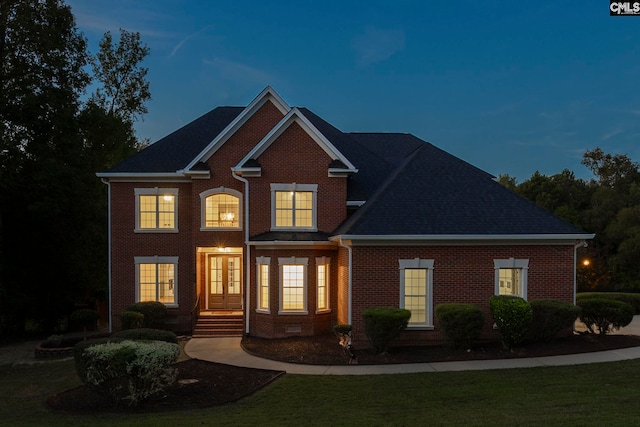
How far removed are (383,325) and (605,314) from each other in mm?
7647

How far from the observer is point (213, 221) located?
1944 cm

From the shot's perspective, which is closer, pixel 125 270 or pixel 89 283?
pixel 125 270

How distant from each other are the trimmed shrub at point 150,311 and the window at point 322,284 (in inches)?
253

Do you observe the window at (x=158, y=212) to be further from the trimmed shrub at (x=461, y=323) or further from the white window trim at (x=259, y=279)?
the trimmed shrub at (x=461, y=323)

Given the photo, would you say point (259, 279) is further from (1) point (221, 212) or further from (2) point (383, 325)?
(2) point (383, 325)

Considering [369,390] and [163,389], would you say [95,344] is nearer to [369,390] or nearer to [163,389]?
[163,389]

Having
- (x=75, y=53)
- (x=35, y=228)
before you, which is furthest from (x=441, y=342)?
(x=75, y=53)

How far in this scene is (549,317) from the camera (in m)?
14.2

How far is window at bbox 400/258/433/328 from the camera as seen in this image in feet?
50.6

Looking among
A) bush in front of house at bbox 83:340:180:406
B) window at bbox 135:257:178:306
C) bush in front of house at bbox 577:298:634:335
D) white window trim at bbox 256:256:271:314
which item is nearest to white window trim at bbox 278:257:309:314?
white window trim at bbox 256:256:271:314

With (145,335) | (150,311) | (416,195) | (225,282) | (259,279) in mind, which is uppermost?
(416,195)

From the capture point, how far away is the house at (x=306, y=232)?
1539 centimetres

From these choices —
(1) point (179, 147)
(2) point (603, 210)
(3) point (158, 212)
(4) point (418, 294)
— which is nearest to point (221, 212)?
(3) point (158, 212)

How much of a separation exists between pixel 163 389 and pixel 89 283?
15.3 meters
